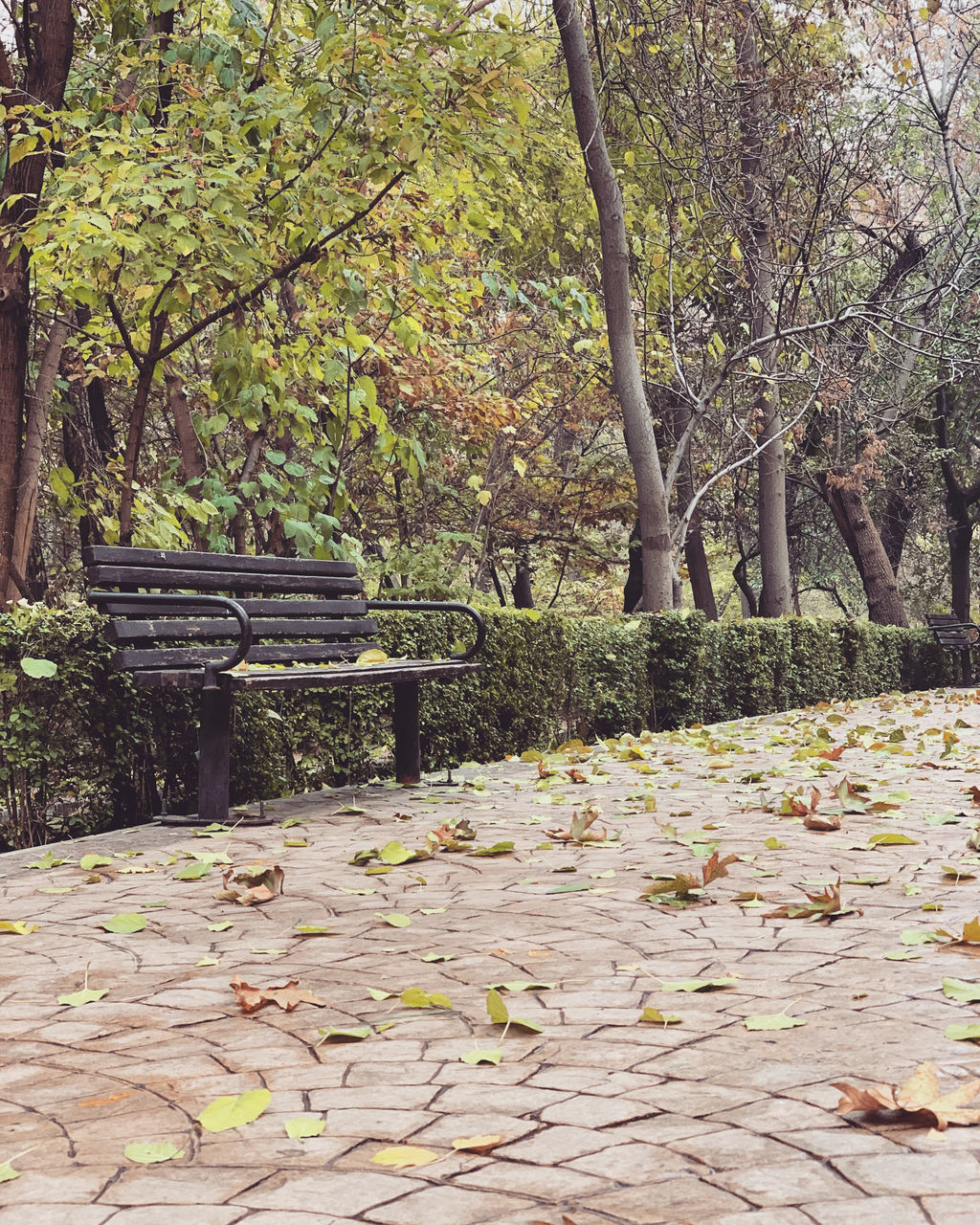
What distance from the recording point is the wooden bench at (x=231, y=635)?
5.11 m

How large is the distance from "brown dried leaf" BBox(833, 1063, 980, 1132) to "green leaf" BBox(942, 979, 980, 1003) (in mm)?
606

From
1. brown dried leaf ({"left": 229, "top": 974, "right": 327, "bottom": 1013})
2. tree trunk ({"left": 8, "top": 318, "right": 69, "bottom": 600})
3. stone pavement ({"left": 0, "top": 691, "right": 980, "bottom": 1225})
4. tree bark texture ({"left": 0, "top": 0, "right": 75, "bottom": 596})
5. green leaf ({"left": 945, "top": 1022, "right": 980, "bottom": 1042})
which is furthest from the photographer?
tree trunk ({"left": 8, "top": 318, "right": 69, "bottom": 600})

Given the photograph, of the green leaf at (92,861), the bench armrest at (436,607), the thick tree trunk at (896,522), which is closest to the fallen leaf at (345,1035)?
the green leaf at (92,861)

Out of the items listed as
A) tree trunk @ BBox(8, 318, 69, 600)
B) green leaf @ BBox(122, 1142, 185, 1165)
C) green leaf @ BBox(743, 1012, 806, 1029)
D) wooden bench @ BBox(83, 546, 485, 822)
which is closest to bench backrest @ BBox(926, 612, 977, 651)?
wooden bench @ BBox(83, 546, 485, 822)

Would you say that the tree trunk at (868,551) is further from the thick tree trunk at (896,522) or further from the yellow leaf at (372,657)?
the yellow leaf at (372,657)

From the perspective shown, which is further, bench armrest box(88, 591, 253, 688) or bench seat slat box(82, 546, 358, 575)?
bench seat slat box(82, 546, 358, 575)

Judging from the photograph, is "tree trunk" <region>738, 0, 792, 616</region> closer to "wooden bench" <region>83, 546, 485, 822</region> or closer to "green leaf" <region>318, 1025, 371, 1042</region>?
"wooden bench" <region>83, 546, 485, 822</region>

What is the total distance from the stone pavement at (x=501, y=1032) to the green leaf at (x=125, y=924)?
26 mm

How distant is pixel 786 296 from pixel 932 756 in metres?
10.1

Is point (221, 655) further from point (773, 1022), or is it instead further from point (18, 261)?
point (773, 1022)

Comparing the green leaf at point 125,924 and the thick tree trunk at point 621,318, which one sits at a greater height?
the thick tree trunk at point 621,318

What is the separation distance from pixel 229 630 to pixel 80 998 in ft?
11.0

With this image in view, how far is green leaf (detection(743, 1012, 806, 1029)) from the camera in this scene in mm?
2361

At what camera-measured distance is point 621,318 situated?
12.0 metres
